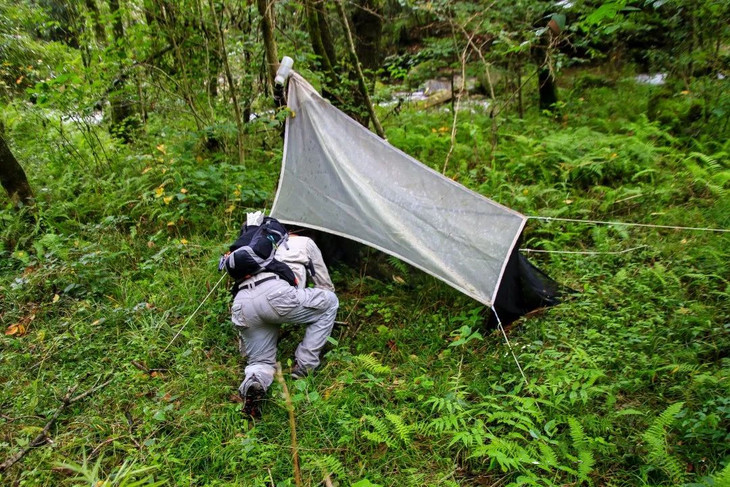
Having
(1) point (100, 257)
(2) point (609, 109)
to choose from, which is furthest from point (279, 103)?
(2) point (609, 109)

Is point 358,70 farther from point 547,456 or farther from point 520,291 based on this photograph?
point 547,456

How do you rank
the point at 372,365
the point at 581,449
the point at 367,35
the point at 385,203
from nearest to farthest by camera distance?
1. the point at 581,449
2. the point at 372,365
3. the point at 385,203
4. the point at 367,35

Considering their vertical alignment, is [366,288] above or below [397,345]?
above

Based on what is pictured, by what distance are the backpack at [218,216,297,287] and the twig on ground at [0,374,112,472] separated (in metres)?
1.49

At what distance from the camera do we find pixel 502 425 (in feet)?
10.4

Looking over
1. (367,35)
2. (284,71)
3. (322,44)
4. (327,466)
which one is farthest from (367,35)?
(327,466)

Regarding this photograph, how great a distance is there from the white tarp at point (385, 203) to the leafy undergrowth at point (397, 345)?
0.57 meters

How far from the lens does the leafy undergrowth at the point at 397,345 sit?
9.89 ft

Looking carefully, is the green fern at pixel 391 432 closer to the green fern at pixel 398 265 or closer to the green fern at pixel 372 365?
the green fern at pixel 372 365

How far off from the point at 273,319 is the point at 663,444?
9.15 ft

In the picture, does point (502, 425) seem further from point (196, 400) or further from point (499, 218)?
point (196, 400)

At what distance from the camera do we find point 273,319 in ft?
12.4

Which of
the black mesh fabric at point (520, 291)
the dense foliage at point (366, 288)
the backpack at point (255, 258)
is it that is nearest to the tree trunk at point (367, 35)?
the dense foliage at point (366, 288)

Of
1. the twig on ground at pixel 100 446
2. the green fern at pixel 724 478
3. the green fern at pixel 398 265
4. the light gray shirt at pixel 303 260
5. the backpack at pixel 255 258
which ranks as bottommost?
the twig on ground at pixel 100 446
